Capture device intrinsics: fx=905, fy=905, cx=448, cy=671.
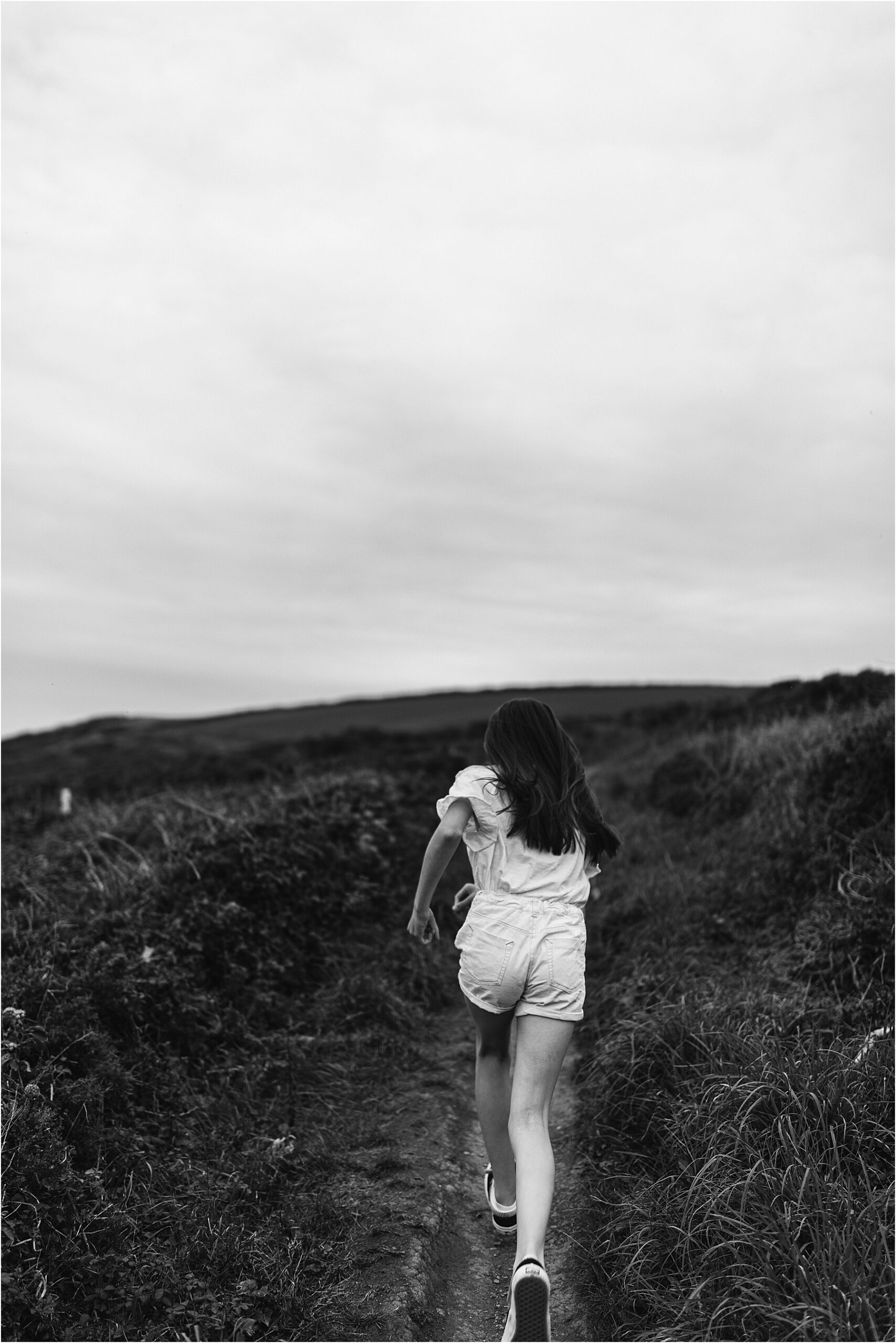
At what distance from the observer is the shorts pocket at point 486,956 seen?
3.36m

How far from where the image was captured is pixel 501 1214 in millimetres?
3910

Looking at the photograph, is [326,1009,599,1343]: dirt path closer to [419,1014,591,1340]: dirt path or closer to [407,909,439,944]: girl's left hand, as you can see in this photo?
[419,1014,591,1340]: dirt path

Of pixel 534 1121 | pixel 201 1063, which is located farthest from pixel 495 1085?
pixel 201 1063

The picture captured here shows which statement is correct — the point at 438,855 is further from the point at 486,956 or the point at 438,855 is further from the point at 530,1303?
the point at 530,1303

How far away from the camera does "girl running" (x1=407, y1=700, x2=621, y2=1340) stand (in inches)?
130

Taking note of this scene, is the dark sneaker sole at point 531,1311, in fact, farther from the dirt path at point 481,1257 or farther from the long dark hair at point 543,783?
the long dark hair at point 543,783

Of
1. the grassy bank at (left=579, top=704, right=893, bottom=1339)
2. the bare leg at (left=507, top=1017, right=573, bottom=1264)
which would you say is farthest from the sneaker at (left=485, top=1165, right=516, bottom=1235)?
the bare leg at (left=507, top=1017, right=573, bottom=1264)

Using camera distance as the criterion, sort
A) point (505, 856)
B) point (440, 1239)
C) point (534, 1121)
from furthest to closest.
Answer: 1. point (440, 1239)
2. point (505, 856)
3. point (534, 1121)

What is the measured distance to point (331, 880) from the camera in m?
8.10

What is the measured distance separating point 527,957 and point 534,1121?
56 centimetres

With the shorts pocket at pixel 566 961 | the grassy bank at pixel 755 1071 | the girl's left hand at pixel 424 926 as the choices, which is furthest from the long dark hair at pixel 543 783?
the grassy bank at pixel 755 1071

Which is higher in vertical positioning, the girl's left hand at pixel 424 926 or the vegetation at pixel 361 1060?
the girl's left hand at pixel 424 926

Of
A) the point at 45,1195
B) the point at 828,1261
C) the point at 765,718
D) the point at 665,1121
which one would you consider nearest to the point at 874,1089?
the point at 665,1121

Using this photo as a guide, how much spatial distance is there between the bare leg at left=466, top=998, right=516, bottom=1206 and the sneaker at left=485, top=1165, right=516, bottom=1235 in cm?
16
